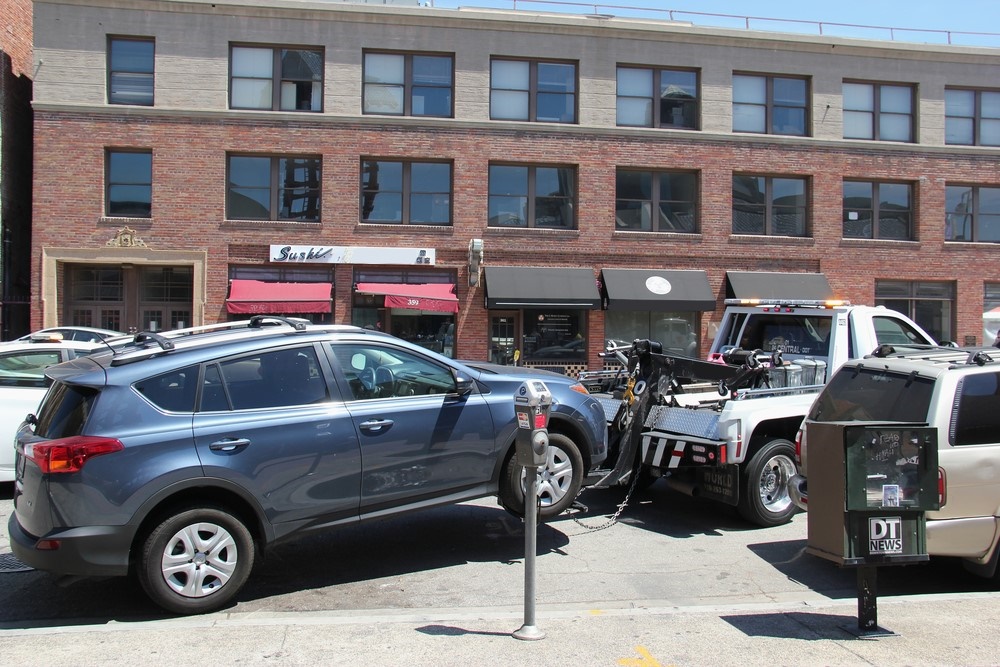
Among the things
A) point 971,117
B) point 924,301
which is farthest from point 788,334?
point 971,117

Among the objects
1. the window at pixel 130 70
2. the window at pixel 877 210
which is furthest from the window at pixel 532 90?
the window at pixel 130 70

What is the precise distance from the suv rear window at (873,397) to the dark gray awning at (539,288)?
12885mm

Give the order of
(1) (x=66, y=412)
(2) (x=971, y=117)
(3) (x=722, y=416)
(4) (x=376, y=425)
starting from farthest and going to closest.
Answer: (2) (x=971, y=117) < (3) (x=722, y=416) < (4) (x=376, y=425) < (1) (x=66, y=412)

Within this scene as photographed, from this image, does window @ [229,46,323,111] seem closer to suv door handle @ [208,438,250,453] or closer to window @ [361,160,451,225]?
window @ [361,160,451,225]

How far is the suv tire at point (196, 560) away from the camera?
16.0ft

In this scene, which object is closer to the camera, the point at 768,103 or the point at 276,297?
the point at 276,297

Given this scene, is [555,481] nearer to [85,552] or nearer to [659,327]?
[85,552]

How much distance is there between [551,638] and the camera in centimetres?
452

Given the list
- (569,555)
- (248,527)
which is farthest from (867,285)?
(248,527)

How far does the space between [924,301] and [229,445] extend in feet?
70.6

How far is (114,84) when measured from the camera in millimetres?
18766

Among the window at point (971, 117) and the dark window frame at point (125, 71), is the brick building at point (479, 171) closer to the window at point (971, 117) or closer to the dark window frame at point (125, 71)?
the dark window frame at point (125, 71)

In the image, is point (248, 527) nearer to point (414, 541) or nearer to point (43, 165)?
point (414, 541)

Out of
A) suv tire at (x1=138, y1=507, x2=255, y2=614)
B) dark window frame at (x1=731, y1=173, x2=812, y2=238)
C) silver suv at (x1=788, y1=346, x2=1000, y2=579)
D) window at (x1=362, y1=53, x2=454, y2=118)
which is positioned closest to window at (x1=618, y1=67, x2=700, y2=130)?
dark window frame at (x1=731, y1=173, x2=812, y2=238)
